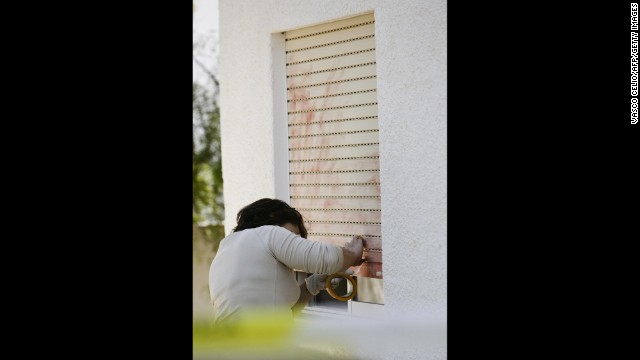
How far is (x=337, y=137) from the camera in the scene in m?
5.66

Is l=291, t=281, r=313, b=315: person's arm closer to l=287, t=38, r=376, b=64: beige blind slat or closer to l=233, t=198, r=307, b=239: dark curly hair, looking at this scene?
l=233, t=198, r=307, b=239: dark curly hair

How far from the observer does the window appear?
5.42m

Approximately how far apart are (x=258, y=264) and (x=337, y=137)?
51.1 inches

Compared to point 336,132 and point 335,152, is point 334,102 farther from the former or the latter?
point 335,152

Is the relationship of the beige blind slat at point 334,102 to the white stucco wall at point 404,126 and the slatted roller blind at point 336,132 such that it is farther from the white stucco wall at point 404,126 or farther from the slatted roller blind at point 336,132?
the white stucco wall at point 404,126

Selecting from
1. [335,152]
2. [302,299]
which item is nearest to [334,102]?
[335,152]

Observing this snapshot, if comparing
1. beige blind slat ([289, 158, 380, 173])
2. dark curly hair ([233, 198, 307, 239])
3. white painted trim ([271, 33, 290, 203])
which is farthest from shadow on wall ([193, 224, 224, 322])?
dark curly hair ([233, 198, 307, 239])

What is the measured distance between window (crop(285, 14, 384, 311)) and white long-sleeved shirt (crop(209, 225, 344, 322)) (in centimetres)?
74
